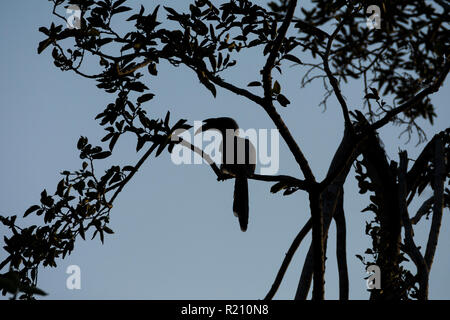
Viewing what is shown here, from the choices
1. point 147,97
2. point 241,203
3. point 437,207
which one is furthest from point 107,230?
point 437,207

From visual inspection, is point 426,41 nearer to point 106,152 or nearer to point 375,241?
point 375,241

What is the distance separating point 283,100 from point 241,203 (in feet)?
9.00

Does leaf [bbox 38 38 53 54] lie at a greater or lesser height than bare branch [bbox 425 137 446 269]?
greater

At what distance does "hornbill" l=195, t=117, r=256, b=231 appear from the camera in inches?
291

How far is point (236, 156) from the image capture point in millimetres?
8453

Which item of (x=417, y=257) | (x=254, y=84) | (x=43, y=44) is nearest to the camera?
(x=43, y=44)

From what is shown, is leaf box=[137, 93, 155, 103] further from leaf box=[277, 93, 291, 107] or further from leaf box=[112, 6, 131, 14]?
leaf box=[277, 93, 291, 107]

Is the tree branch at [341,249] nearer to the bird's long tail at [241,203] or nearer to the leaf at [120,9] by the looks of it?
the bird's long tail at [241,203]

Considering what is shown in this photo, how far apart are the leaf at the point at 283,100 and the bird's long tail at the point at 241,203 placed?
8.44 feet

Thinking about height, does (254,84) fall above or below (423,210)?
above
